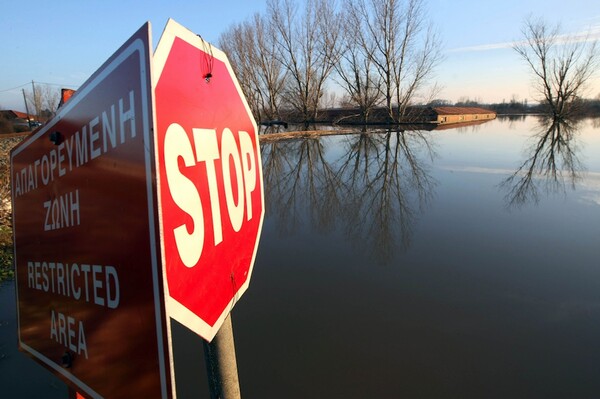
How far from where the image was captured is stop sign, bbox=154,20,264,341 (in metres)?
0.63

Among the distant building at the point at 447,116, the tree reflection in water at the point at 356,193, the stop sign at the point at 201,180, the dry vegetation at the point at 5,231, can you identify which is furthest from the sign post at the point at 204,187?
the distant building at the point at 447,116

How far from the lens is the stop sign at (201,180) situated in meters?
0.63

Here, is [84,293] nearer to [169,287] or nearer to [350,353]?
[169,287]

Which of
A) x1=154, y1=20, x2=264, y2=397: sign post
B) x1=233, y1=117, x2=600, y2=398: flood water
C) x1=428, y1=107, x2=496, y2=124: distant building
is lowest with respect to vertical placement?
x1=233, y1=117, x2=600, y2=398: flood water

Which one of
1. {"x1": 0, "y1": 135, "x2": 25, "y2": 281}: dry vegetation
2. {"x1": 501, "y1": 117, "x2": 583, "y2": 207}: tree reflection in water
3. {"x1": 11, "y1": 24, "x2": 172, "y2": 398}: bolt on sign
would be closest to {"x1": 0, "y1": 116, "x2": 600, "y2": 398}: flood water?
{"x1": 501, "y1": 117, "x2": 583, "y2": 207}: tree reflection in water

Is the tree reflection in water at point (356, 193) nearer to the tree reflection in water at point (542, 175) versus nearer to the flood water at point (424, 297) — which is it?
the flood water at point (424, 297)

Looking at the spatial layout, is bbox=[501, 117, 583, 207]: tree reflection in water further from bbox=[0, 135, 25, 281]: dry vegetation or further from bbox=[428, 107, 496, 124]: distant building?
bbox=[428, 107, 496, 124]: distant building

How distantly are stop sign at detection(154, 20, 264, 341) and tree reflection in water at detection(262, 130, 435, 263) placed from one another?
12.0 feet

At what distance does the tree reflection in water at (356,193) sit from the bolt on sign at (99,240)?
151 inches

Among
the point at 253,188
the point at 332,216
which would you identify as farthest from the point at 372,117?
the point at 253,188

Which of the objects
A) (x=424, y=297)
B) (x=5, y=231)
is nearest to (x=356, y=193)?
(x=424, y=297)

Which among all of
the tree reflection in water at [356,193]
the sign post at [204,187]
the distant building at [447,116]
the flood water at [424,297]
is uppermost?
the distant building at [447,116]

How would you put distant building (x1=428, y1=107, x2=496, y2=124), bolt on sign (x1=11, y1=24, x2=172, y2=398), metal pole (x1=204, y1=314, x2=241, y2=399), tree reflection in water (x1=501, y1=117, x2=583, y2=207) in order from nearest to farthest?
bolt on sign (x1=11, y1=24, x2=172, y2=398) < metal pole (x1=204, y1=314, x2=241, y2=399) < tree reflection in water (x1=501, y1=117, x2=583, y2=207) < distant building (x1=428, y1=107, x2=496, y2=124)

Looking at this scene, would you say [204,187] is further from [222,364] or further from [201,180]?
[222,364]
